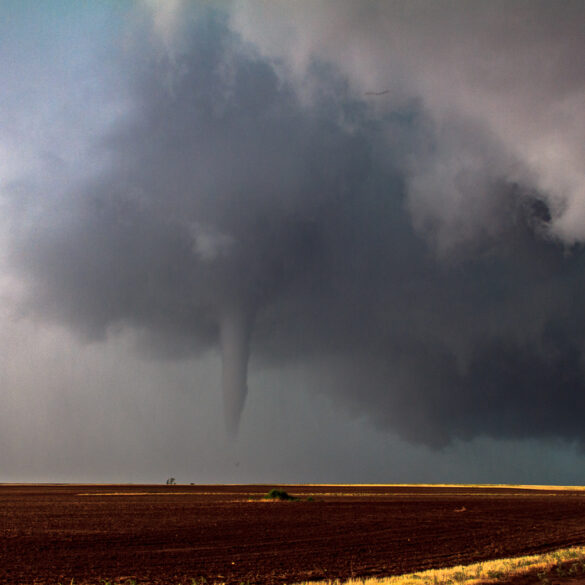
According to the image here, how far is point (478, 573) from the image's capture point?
23.5 m

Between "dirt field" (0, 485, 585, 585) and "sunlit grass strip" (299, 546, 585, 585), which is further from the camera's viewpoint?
"dirt field" (0, 485, 585, 585)

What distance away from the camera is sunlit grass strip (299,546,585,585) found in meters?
21.5

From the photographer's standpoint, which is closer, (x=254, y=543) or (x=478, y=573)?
(x=478, y=573)

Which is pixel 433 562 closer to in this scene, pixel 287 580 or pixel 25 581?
pixel 287 580

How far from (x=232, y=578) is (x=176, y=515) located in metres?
37.0

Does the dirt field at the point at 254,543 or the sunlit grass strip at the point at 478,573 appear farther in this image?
the dirt field at the point at 254,543

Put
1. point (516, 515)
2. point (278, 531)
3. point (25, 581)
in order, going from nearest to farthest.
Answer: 1. point (25, 581)
2. point (278, 531)
3. point (516, 515)

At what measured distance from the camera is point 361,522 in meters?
52.0

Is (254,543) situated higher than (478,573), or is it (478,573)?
(478,573)

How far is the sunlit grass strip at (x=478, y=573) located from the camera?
70.5 feet

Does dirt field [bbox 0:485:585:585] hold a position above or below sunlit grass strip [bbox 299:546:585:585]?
below

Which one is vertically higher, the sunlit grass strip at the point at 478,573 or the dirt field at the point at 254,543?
the sunlit grass strip at the point at 478,573

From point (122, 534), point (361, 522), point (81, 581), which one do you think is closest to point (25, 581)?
point (81, 581)

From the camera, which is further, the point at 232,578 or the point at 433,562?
the point at 433,562
